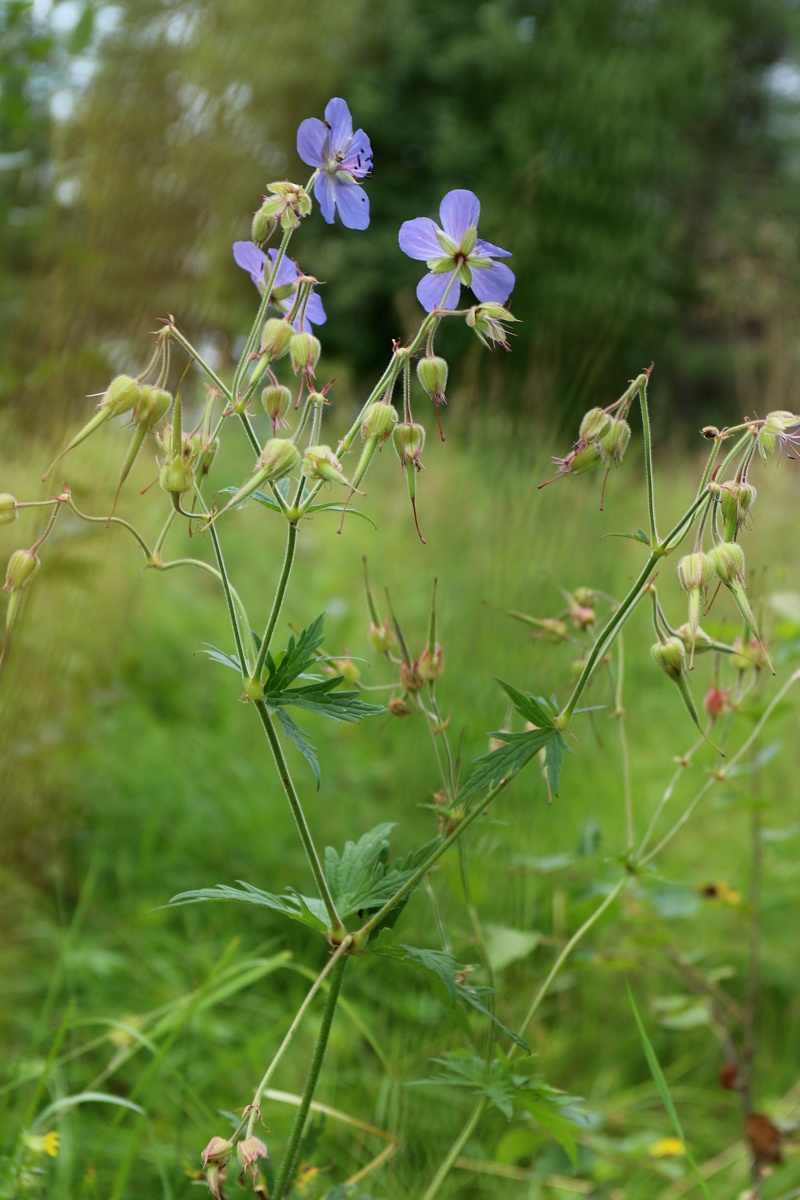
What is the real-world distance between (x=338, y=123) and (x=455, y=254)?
13 cm

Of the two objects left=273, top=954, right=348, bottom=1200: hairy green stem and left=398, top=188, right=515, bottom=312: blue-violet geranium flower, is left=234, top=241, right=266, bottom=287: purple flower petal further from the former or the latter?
left=273, top=954, right=348, bottom=1200: hairy green stem

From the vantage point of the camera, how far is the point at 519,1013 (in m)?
1.28

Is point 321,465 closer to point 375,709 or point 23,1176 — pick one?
point 375,709

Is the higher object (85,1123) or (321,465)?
(321,465)

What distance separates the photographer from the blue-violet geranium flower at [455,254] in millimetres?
649

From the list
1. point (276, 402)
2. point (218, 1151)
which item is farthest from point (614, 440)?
point (218, 1151)

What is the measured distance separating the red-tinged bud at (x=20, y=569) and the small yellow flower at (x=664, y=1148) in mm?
1073

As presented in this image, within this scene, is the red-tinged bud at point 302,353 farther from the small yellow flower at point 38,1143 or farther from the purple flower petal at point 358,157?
the small yellow flower at point 38,1143

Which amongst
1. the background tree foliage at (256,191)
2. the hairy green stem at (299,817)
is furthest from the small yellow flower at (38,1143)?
the background tree foliage at (256,191)

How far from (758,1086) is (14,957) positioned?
1.24 metres

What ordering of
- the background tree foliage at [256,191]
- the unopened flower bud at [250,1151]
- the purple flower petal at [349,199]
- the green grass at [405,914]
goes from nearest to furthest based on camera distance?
the unopened flower bud at [250,1151]
the purple flower petal at [349,199]
the green grass at [405,914]
the background tree foliage at [256,191]

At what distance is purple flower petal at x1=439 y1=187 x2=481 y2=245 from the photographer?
0.64 m

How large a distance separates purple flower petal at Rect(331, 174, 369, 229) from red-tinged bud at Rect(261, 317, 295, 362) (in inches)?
4.5

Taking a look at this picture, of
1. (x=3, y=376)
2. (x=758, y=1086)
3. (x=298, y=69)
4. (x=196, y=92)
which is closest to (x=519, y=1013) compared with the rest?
(x=758, y=1086)
